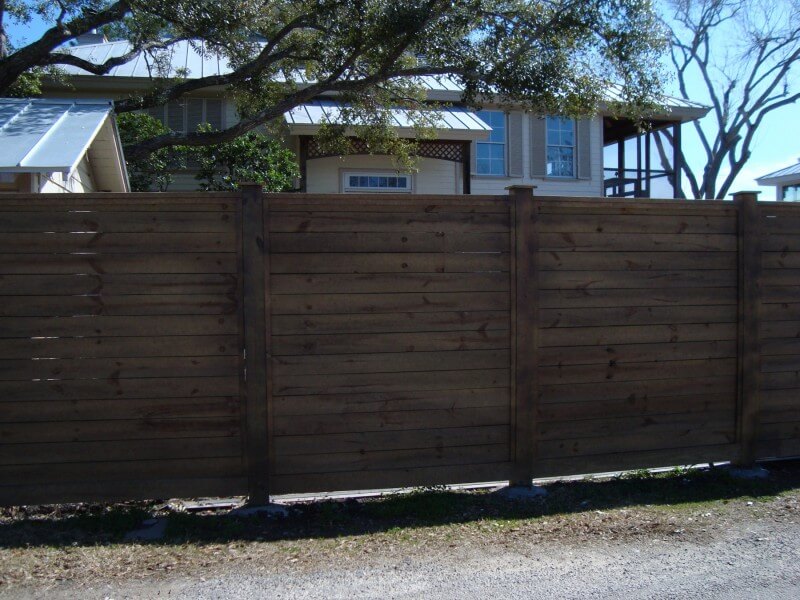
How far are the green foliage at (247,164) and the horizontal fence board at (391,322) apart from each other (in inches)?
317

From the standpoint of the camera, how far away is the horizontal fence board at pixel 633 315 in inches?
220

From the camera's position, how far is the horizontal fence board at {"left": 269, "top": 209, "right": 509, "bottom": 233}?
17.1 ft

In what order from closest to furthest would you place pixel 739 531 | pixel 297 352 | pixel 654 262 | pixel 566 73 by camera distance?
pixel 739 531 → pixel 297 352 → pixel 654 262 → pixel 566 73

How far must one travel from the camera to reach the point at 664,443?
229 inches

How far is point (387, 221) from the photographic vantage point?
532 centimetres

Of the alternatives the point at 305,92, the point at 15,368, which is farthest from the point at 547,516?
the point at 305,92

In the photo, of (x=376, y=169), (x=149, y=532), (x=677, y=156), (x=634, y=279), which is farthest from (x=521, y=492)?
(x=677, y=156)

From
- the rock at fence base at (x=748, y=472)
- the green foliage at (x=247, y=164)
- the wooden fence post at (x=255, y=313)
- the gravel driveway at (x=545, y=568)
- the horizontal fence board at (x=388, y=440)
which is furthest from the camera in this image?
the green foliage at (x=247, y=164)

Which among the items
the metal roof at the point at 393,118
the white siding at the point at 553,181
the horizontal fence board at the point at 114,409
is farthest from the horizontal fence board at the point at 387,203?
the white siding at the point at 553,181

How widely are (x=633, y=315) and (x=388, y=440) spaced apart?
208 cm

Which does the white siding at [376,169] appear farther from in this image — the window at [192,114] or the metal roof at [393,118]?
the window at [192,114]

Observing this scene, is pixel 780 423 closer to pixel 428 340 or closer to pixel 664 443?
pixel 664 443

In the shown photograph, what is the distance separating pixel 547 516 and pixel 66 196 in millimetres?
3861

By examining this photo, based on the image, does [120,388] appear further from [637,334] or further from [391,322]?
[637,334]
